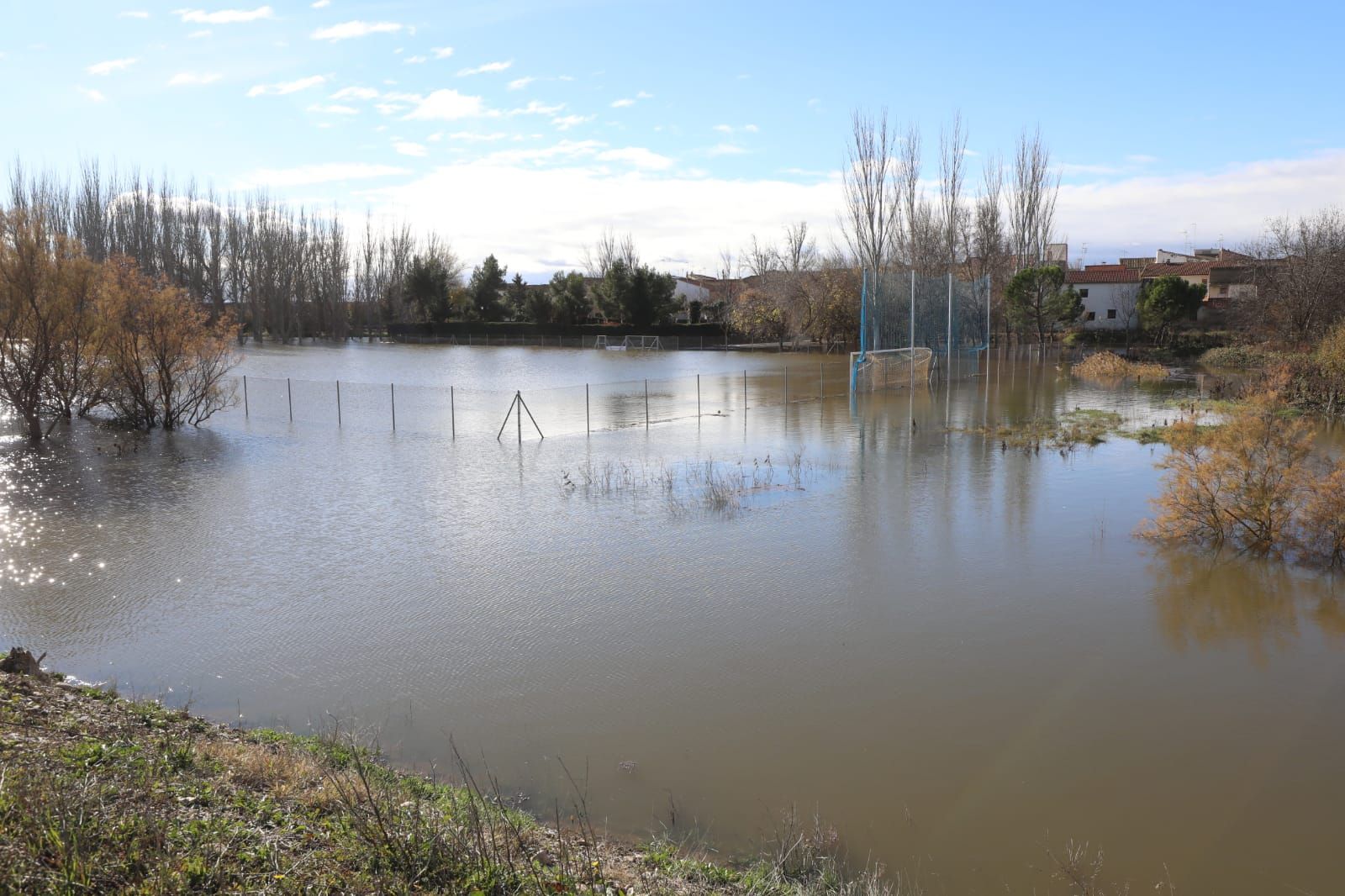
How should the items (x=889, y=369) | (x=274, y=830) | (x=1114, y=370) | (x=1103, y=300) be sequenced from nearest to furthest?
(x=274, y=830), (x=889, y=369), (x=1114, y=370), (x=1103, y=300)

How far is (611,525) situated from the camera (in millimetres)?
13750

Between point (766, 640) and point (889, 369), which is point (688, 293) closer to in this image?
point (889, 369)

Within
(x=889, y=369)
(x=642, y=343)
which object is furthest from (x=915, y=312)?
(x=642, y=343)

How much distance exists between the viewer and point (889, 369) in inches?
1361

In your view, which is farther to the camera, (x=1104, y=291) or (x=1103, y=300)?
(x=1103, y=300)

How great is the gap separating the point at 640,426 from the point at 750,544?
496 inches

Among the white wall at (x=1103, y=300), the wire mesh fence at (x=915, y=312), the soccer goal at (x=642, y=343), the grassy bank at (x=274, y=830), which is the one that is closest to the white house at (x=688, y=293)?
the soccer goal at (x=642, y=343)

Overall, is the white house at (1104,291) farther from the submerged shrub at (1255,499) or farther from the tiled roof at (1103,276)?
the submerged shrub at (1255,499)

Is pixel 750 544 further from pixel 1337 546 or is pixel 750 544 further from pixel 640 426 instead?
pixel 640 426

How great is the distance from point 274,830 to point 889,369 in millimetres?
31845

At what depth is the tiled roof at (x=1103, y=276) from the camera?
A: 70.9 metres

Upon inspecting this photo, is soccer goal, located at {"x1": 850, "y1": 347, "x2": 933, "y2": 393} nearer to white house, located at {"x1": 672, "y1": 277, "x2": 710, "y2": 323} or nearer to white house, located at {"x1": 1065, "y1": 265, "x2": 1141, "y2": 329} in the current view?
white house, located at {"x1": 1065, "y1": 265, "x2": 1141, "y2": 329}

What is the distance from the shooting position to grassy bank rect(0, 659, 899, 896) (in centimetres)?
414

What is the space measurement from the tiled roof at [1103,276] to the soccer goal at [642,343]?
3098cm
